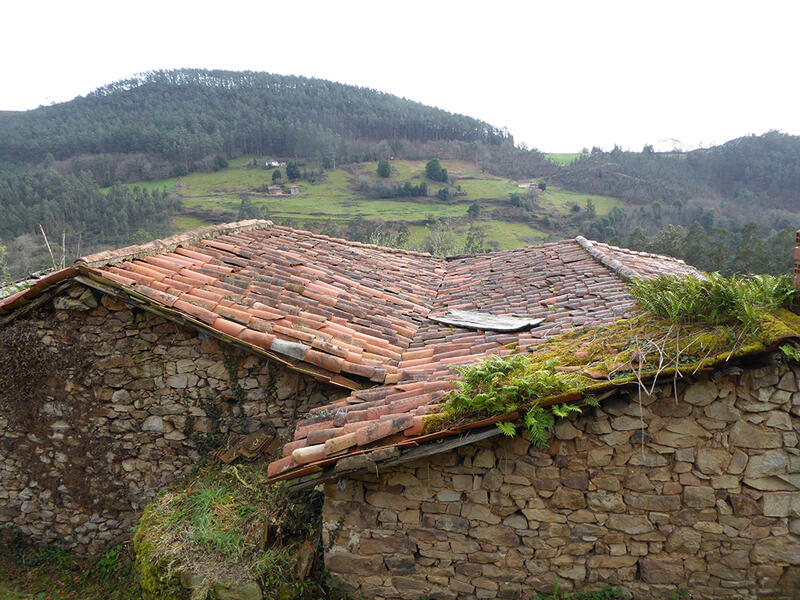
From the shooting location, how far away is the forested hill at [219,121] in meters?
63.9

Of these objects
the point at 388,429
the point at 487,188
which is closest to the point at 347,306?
the point at 388,429

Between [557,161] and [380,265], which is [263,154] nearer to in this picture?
[557,161]

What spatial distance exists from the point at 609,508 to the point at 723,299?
80.9 inches

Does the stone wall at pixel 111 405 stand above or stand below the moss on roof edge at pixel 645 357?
below

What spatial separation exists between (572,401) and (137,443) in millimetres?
5146

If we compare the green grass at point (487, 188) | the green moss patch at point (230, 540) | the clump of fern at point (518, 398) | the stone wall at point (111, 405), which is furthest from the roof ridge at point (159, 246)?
the green grass at point (487, 188)

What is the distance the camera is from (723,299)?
4.04m

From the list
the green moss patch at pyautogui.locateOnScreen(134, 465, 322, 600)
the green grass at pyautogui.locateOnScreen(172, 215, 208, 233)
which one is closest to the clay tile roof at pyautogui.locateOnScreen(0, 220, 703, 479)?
the green moss patch at pyautogui.locateOnScreen(134, 465, 322, 600)

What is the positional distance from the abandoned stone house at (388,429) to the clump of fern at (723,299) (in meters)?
0.34

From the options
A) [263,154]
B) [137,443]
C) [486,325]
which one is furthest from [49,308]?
[263,154]

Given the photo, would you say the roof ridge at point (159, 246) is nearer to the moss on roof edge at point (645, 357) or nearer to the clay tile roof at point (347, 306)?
the clay tile roof at point (347, 306)

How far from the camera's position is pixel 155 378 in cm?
564

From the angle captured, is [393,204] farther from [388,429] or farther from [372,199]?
[388,429]

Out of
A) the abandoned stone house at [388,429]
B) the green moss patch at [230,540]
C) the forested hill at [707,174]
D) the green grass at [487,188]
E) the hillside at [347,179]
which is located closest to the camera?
the abandoned stone house at [388,429]
